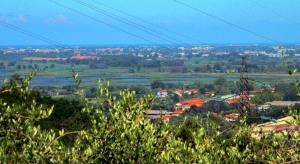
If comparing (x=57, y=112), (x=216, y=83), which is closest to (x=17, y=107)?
(x=57, y=112)

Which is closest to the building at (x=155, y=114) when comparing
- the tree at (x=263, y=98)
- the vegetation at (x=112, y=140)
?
the vegetation at (x=112, y=140)

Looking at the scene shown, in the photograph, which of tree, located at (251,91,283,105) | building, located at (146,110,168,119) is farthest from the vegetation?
tree, located at (251,91,283,105)

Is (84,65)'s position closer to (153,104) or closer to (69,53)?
(69,53)

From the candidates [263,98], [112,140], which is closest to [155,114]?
[112,140]

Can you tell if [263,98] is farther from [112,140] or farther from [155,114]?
[112,140]

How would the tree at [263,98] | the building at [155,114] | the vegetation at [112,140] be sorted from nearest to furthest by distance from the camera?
the vegetation at [112,140], the building at [155,114], the tree at [263,98]

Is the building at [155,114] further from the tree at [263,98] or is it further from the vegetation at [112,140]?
the tree at [263,98]

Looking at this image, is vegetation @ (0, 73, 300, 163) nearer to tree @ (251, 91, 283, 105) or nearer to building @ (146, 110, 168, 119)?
building @ (146, 110, 168, 119)

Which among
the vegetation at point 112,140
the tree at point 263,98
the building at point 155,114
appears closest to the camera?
the vegetation at point 112,140
